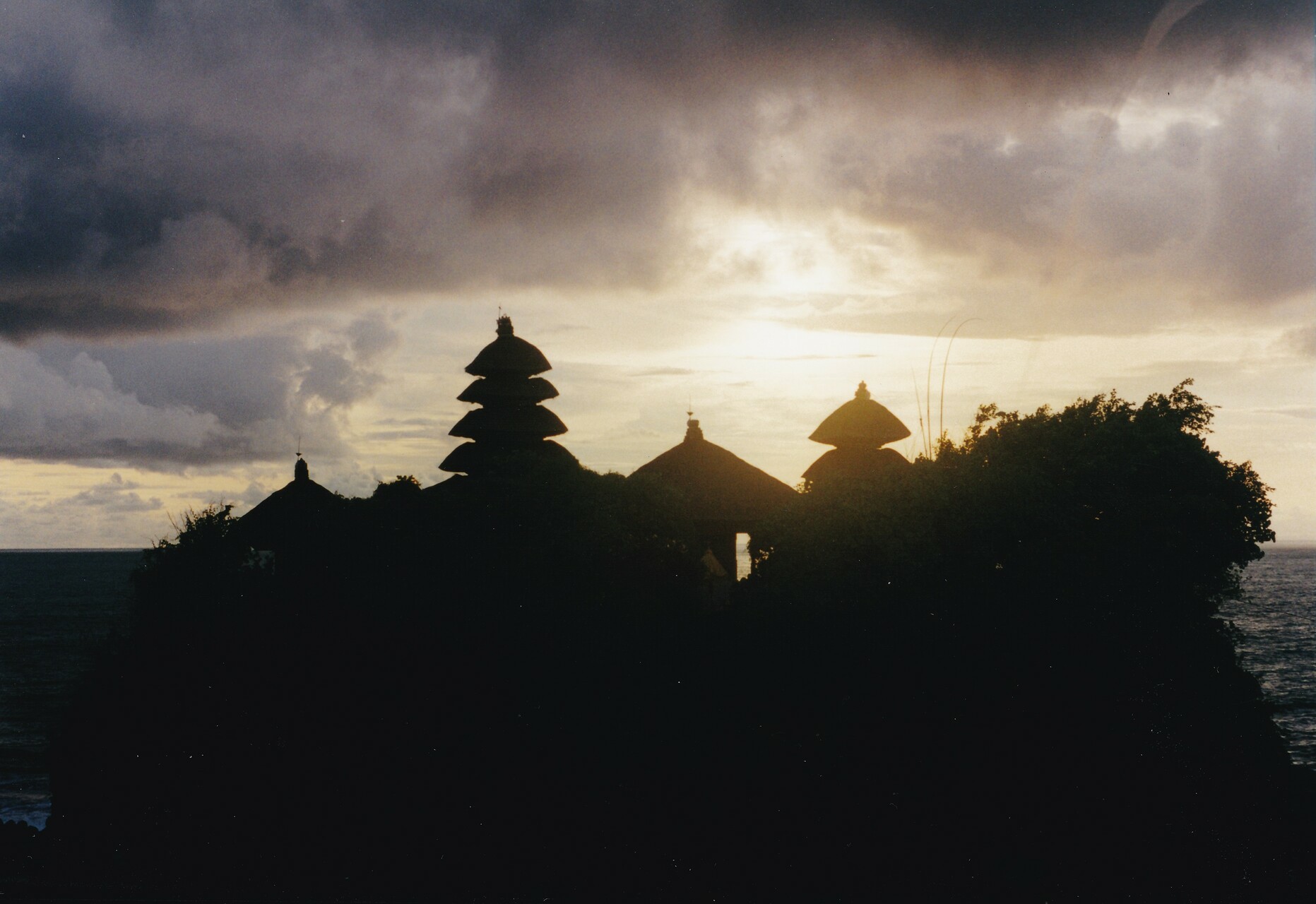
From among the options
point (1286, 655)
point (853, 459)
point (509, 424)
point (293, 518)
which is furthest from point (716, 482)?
point (1286, 655)

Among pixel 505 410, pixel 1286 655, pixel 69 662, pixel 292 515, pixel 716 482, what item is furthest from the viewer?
pixel 69 662

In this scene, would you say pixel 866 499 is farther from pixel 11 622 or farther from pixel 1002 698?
pixel 11 622

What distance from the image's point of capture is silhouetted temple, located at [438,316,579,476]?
38500mm

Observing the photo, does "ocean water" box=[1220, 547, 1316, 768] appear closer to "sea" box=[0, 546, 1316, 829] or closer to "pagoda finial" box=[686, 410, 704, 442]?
"sea" box=[0, 546, 1316, 829]

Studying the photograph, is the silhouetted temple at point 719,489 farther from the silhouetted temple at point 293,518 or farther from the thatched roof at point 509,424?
the silhouetted temple at point 293,518

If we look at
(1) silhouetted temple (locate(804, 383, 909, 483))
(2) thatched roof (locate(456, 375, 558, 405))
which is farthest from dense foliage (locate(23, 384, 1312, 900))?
(2) thatched roof (locate(456, 375, 558, 405))

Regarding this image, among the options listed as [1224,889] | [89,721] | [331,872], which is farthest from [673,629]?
[89,721]

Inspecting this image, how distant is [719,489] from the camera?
38188 millimetres

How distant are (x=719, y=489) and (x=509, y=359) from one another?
393 inches

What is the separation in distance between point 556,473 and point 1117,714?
15787 millimetres

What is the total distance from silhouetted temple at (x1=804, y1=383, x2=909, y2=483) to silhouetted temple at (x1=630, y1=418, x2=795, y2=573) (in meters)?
2.12

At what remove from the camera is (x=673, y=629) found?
24.1 metres

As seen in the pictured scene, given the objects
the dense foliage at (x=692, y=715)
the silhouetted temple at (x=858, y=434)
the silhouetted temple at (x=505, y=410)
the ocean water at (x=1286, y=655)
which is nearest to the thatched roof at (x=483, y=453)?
the silhouetted temple at (x=505, y=410)

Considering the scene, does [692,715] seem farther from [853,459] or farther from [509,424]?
[509,424]
